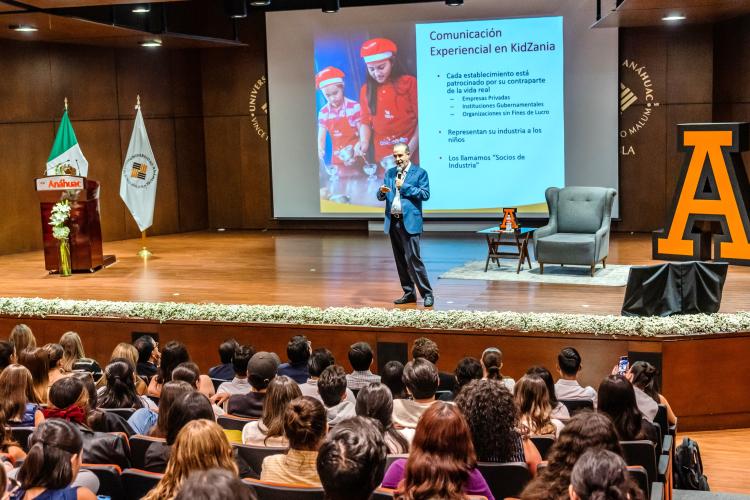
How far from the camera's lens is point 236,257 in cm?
1076

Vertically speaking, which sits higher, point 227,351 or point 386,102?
point 386,102

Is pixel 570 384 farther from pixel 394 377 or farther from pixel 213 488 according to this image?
pixel 213 488

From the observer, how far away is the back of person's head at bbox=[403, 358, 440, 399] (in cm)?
A: 423

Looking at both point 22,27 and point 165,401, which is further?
point 22,27

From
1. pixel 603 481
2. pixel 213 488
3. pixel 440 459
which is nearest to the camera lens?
pixel 213 488

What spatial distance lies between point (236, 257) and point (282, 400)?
6938mm

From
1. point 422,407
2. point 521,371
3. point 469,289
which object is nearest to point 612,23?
point 469,289

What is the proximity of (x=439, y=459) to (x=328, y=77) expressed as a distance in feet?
34.2

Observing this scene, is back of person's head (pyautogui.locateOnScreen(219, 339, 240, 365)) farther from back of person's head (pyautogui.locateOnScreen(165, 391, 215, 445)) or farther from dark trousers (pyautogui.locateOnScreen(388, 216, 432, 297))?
back of person's head (pyautogui.locateOnScreen(165, 391, 215, 445))

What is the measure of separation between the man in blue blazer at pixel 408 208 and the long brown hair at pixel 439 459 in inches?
181

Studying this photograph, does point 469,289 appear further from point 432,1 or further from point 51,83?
point 51,83

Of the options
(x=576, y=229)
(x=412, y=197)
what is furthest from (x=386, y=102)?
(x=412, y=197)

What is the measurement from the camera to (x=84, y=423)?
3.98 m

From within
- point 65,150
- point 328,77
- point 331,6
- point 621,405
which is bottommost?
point 621,405
